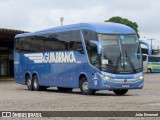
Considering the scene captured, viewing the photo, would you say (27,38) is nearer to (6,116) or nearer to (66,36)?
(66,36)

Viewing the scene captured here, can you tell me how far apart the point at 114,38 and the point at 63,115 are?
33.0 feet

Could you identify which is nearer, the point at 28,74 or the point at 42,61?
the point at 42,61

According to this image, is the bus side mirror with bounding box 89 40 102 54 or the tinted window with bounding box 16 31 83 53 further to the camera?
the tinted window with bounding box 16 31 83 53

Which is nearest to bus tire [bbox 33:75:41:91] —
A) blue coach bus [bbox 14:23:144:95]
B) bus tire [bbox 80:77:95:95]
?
blue coach bus [bbox 14:23:144:95]

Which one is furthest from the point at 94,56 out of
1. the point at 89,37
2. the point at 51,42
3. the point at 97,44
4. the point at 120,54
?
the point at 51,42

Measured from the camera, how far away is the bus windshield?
2308cm

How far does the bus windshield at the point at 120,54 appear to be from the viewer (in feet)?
75.7

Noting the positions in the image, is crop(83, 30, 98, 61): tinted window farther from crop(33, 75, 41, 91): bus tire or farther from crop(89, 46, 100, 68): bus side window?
crop(33, 75, 41, 91): bus tire

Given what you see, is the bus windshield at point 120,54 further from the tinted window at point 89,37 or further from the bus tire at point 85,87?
the bus tire at point 85,87

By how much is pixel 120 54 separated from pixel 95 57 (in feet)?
3.61

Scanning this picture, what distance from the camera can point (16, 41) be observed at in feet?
108

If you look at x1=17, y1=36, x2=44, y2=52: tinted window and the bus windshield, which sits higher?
x1=17, y1=36, x2=44, y2=52: tinted window

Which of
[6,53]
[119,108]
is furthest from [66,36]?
[6,53]

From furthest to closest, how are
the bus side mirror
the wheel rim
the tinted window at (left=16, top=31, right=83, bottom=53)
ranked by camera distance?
1. the tinted window at (left=16, top=31, right=83, bottom=53)
2. the wheel rim
3. the bus side mirror
